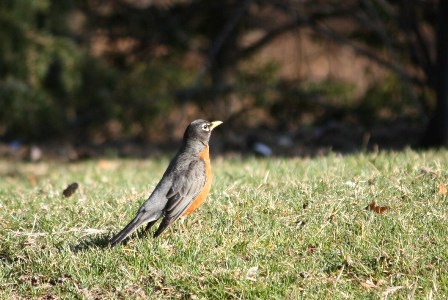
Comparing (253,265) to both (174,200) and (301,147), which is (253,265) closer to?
(174,200)

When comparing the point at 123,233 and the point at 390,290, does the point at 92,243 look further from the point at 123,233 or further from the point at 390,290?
the point at 390,290

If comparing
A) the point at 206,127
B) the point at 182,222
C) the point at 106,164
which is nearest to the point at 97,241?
the point at 182,222

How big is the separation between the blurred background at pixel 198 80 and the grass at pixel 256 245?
485 centimetres

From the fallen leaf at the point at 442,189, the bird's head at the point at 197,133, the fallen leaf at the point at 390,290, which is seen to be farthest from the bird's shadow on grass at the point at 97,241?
the fallen leaf at the point at 442,189

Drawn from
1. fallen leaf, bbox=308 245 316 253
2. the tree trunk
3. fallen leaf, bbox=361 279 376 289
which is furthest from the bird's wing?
the tree trunk

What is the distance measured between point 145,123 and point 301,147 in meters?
2.61

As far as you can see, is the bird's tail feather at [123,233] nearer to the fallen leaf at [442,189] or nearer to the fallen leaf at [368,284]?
the fallen leaf at [368,284]

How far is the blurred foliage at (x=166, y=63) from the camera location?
1127cm

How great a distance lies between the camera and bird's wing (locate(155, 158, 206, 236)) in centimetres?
562

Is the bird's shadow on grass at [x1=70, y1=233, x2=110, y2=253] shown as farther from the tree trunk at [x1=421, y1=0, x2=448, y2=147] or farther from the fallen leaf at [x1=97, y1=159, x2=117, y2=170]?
the tree trunk at [x1=421, y1=0, x2=448, y2=147]

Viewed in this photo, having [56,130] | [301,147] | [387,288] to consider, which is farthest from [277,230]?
[56,130]

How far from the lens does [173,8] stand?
13227 mm

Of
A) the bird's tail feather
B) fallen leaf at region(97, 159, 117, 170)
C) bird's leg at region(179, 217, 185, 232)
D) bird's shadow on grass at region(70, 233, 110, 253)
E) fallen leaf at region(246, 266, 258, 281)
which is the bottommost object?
fallen leaf at region(97, 159, 117, 170)

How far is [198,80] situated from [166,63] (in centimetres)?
71
